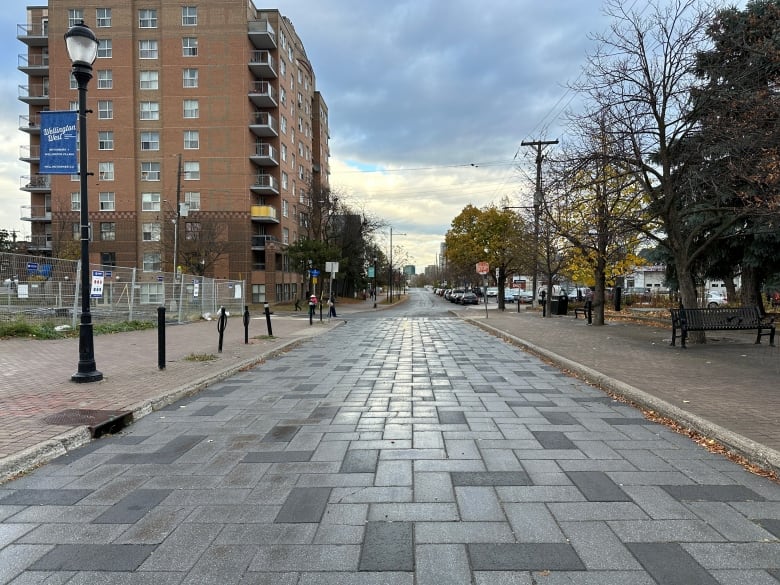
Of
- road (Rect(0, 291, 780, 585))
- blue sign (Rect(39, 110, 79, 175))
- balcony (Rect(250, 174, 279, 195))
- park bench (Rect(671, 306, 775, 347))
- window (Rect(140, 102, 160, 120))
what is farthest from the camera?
balcony (Rect(250, 174, 279, 195))

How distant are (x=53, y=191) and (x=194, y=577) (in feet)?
173

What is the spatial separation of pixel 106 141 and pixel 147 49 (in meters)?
8.86

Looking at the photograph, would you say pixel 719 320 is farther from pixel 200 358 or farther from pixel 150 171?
pixel 150 171

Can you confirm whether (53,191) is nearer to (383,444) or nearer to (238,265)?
(238,265)

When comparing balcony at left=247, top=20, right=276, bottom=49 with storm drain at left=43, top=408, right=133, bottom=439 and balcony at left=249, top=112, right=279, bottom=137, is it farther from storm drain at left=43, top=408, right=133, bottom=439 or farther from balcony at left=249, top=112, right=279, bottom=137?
storm drain at left=43, top=408, right=133, bottom=439

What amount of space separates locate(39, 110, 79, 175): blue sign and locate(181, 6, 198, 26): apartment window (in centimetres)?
4289

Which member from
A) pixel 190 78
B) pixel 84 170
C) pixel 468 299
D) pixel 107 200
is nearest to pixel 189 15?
pixel 190 78

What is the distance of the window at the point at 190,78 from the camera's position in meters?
43.8

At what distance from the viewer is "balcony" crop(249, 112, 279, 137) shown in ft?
145

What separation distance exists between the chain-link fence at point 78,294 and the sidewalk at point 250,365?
1696mm

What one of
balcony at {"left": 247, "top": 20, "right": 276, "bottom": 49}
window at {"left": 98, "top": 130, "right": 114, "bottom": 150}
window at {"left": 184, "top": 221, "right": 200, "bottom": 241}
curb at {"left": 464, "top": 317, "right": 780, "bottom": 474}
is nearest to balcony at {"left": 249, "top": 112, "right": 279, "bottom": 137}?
balcony at {"left": 247, "top": 20, "right": 276, "bottom": 49}

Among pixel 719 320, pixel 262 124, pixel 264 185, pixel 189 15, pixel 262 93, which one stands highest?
pixel 189 15

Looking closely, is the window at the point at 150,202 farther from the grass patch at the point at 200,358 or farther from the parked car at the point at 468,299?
the grass patch at the point at 200,358

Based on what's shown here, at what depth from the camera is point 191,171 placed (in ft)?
145
